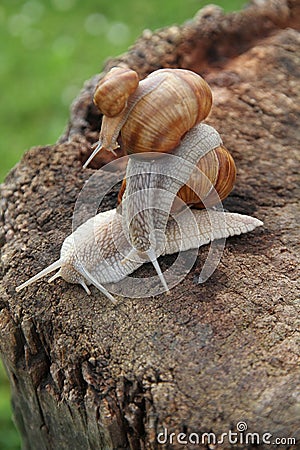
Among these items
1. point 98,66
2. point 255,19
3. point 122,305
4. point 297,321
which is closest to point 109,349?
point 122,305

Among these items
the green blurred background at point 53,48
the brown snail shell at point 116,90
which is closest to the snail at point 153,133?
the brown snail shell at point 116,90

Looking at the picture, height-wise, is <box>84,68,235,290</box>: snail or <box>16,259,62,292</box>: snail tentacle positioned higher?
<box>84,68,235,290</box>: snail

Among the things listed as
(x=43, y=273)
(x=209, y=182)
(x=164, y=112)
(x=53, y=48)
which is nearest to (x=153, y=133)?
(x=164, y=112)

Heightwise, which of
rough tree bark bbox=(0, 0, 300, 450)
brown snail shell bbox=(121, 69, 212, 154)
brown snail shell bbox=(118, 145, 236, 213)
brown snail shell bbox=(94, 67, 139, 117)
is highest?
brown snail shell bbox=(94, 67, 139, 117)

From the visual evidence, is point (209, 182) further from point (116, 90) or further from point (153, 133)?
point (116, 90)

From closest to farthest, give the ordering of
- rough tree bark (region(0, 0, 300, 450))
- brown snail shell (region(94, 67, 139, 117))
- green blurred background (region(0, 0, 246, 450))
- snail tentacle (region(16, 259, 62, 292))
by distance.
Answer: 1. rough tree bark (region(0, 0, 300, 450))
2. brown snail shell (region(94, 67, 139, 117))
3. snail tentacle (region(16, 259, 62, 292))
4. green blurred background (region(0, 0, 246, 450))

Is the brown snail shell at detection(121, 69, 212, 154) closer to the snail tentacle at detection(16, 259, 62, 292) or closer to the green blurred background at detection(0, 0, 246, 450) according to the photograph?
the snail tentacle at detection(16, 259, 62, 292)

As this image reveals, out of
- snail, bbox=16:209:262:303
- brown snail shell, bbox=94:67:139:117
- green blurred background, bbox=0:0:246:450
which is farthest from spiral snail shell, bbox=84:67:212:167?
green blurred background, bbox=0:0:246:450
